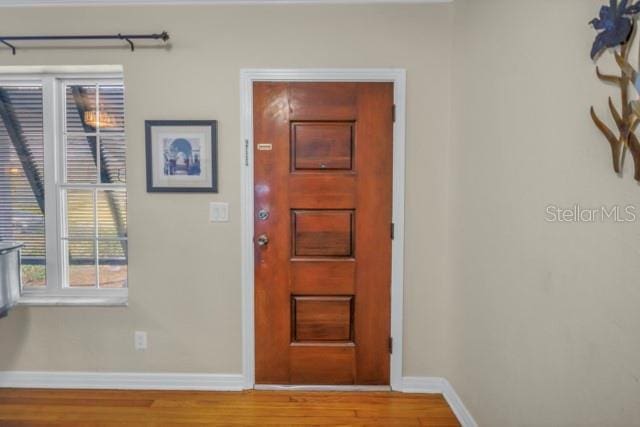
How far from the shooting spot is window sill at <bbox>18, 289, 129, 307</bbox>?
2.44 m

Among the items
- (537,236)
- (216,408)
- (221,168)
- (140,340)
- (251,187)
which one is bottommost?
(216,408)

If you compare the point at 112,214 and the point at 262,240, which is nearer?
the point at 262,240

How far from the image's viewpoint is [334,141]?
2355 millimetres

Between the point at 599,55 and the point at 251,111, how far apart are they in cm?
173

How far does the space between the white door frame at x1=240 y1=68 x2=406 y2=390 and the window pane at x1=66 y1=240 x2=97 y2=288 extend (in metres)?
1.06

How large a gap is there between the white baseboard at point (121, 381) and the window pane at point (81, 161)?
1.25 meters

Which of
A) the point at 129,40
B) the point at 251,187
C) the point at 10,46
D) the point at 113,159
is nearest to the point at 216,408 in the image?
the point at 251,187

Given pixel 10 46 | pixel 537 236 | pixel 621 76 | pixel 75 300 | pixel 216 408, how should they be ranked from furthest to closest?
pixel 75 300, pixel 10 46, pixel 216 408, pixel 537 236, pixel 621 76

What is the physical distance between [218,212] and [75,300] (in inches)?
43.6

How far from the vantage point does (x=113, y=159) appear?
8.30ft

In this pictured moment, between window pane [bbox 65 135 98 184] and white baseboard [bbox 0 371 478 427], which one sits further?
window pane [bbox 65 135 98 184]

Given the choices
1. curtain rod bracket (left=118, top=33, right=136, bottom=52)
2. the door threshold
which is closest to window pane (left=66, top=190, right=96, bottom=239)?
curtain rod bracket (left=118, top=33, right=136, bottom=52)

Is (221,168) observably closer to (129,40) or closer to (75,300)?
(129,40)

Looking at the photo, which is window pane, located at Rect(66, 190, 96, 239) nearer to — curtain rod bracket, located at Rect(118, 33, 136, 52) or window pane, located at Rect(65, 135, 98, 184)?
window pane, located at Rect(65, 135, 98, 184)
